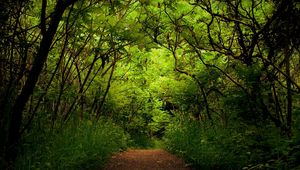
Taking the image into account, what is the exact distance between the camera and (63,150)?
6.20 meters

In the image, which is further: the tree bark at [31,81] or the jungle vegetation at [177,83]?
the jungle vegetation at [177,83]

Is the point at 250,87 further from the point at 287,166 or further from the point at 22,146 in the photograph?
the point at 22,146

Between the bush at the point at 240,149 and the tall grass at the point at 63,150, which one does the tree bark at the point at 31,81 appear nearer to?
the tall grass at the point at 63,150

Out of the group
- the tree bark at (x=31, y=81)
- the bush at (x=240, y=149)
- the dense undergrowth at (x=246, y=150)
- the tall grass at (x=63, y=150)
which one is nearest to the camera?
the tree bark at (x=31, y=81)

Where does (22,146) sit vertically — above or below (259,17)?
below

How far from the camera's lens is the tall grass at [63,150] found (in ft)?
17.1

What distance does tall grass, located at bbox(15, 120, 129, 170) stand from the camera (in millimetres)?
5219

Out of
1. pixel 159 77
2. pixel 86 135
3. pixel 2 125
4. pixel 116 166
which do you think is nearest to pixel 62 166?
pixel 2 125

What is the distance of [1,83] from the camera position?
5.76 m

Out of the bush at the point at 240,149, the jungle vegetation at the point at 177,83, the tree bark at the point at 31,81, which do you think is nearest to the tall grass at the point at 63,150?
the jungle vegetation at the point at 177,83

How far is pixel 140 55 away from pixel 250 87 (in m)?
7.52

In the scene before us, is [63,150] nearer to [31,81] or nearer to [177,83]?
[31,81]

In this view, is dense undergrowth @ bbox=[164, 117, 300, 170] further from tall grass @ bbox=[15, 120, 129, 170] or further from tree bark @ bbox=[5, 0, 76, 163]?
tree bark @ bbox=[5, 0, 76, 163]

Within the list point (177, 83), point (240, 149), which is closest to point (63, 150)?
point (240, 149)
